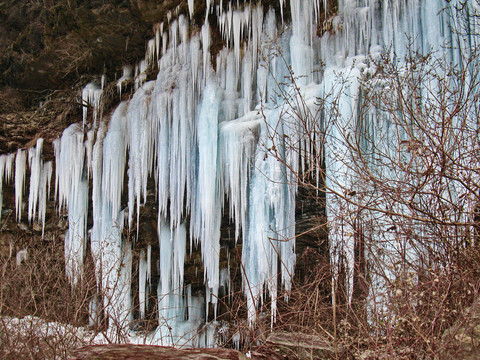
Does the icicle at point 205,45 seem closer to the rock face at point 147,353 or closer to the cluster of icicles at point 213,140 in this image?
the cluster of icicles at point 213,140

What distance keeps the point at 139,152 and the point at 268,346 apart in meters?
4.68

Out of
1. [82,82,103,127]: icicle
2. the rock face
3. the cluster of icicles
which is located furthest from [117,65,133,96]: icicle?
the rock face

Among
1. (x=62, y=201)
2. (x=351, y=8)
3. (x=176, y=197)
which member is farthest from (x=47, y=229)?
(x=351, y=8)

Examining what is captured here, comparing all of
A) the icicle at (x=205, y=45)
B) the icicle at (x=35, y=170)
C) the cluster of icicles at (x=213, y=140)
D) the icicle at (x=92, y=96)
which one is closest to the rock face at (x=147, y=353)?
the cluster of icicles at (x=213, y=140)

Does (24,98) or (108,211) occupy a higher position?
(24,98)

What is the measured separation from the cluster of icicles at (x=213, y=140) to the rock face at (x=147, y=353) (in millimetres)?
2174

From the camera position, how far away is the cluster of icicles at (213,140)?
17.2 ft

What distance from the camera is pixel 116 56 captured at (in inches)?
315

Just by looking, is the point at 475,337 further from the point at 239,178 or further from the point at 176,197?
the point at 176,197

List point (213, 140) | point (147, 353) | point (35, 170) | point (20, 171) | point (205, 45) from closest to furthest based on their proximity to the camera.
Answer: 1. point (147, 353)
2. point (213, 140)
3. point (205, 45)
4. point (35, 170)
5. point (20, 171)

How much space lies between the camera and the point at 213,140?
20.1 feet

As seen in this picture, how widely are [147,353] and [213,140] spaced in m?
4.05

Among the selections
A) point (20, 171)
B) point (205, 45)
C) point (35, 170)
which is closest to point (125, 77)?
point (205, 45)

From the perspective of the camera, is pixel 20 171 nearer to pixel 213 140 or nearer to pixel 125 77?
pixel 125 77
